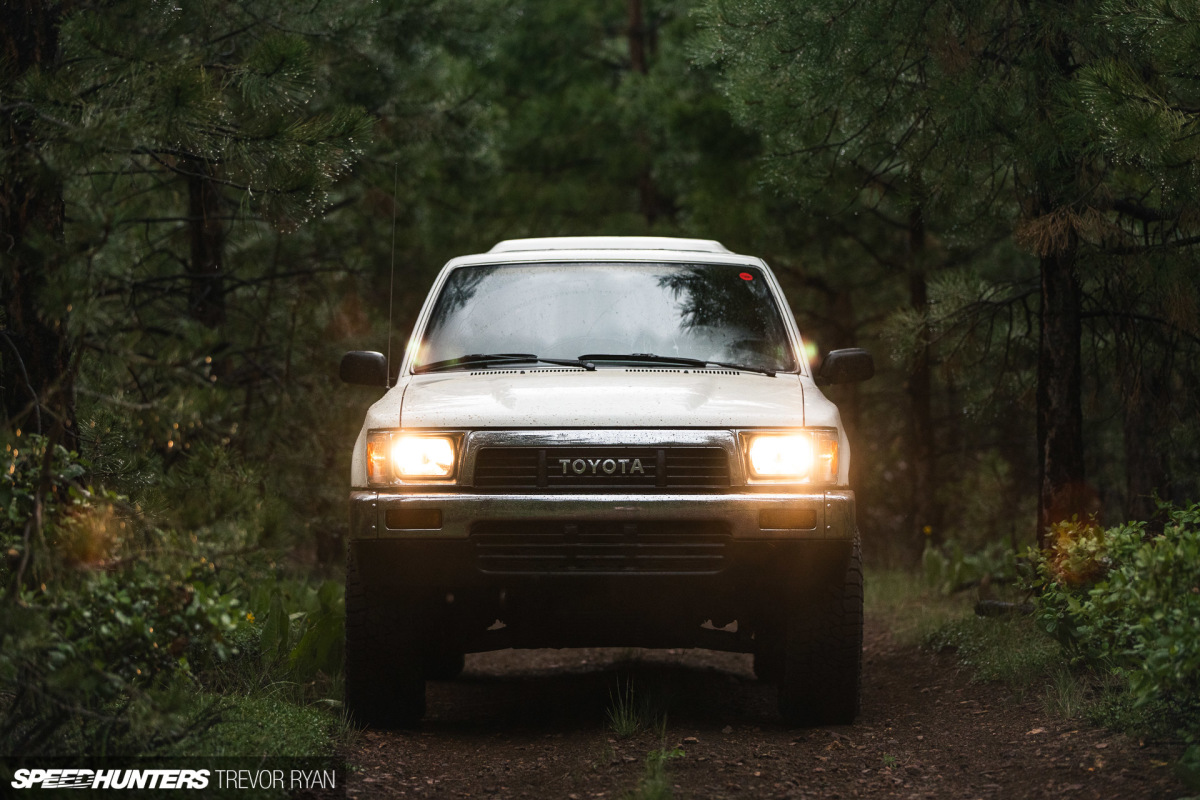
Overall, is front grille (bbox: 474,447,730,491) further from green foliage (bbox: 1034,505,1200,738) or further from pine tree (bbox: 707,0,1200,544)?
pine tree (bbox: 707,0,1200,544)

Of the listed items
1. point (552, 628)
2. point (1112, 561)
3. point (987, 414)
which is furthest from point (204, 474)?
point (987, 414)

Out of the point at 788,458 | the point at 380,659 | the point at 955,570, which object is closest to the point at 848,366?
the point at 788,458

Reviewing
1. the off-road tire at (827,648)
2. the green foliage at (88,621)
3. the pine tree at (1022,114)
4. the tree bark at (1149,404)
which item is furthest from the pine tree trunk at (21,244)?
the tree bark at (1149,404)

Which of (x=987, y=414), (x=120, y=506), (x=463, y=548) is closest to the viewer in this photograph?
(x=120, y=506)

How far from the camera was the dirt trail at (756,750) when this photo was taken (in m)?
4.61

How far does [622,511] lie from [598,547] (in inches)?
7.3

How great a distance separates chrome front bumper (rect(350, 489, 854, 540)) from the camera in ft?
16.0

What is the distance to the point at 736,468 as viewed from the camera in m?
4.96

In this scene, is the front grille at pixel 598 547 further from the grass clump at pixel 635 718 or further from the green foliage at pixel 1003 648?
the green foliage at pixel 1003 648

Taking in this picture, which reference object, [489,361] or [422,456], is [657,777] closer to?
[422,456]

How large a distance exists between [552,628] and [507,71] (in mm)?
15215

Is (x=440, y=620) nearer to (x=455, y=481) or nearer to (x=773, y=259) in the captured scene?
(x=455, y=481)

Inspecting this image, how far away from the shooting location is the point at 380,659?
17.8ft

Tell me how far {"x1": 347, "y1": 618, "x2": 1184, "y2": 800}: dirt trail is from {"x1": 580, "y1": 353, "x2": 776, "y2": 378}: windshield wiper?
5.37 ft
